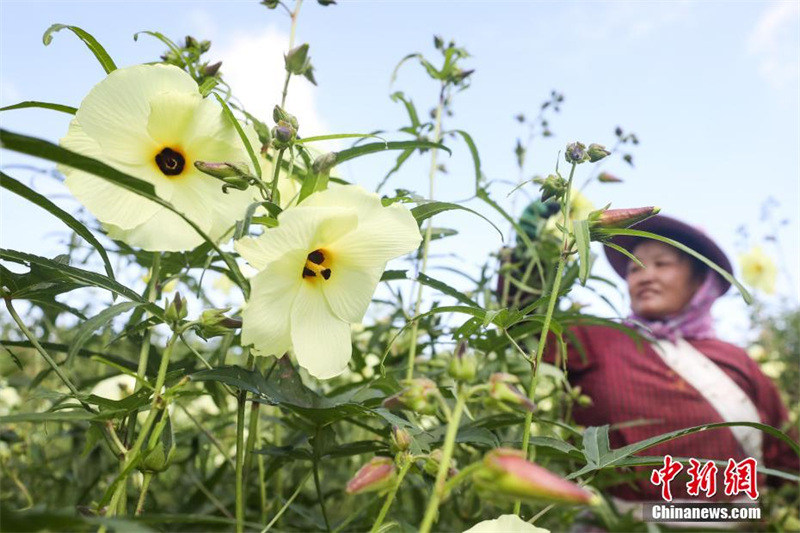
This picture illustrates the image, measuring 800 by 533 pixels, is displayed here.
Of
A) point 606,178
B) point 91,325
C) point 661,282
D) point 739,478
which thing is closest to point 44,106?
point 91,325

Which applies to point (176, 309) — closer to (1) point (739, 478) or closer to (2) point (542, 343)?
(2) point (542, 343)

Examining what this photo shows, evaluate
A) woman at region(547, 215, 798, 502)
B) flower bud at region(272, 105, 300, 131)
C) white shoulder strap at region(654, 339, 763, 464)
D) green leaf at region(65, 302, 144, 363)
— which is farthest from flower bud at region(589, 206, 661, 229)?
white shoulder strap at region(654, 339, 763, 464)

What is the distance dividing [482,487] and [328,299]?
0.28 metres

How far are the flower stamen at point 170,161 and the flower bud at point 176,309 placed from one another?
147mm

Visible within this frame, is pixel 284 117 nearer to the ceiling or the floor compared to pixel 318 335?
nearer to the ceiling

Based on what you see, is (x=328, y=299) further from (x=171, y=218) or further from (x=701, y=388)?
(x=701, y=388)

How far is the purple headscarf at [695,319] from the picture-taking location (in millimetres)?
1969

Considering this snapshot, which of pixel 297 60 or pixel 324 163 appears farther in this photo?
pixel 297 60

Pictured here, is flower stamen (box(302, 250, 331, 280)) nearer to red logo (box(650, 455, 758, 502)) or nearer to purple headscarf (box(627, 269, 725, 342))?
red logo (box(650, 455, 758, 502))

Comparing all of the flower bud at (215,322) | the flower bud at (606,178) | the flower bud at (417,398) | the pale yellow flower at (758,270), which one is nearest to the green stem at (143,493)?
the flower bud at (215,322)

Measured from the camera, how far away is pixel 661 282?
2.03m

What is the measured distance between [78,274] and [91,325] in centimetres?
4

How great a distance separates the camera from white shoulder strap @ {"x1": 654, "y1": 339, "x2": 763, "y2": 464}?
70.9 inches

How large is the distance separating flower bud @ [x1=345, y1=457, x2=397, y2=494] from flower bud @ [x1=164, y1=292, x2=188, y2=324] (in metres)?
Result: 0.18
